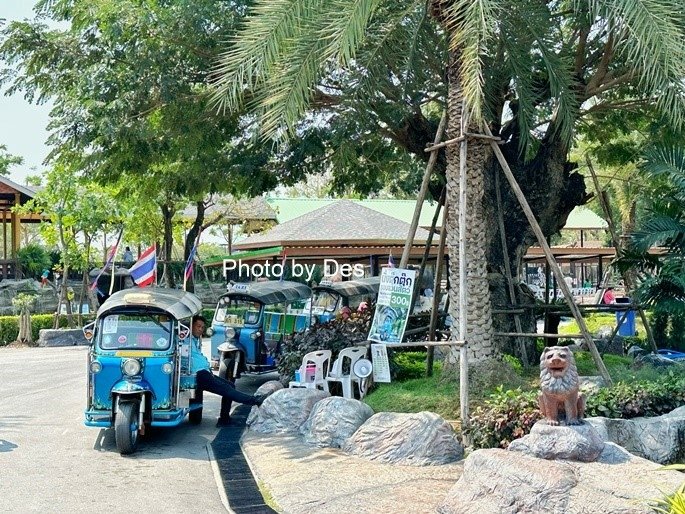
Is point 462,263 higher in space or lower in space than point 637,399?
higher

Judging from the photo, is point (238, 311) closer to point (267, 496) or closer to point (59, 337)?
point (267, 496)

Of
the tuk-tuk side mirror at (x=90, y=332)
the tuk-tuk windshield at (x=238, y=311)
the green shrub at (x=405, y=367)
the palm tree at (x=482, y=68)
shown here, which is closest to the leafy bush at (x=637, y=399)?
the palm tree at (x=482, y=68)

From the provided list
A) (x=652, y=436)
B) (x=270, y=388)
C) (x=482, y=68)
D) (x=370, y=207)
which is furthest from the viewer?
(x=370, y=207)

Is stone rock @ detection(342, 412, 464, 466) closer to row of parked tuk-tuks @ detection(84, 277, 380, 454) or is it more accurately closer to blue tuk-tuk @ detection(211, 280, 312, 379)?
row of parked tuk-tuks @ detection(84, 277, 380, 454)

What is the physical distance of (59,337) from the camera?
88.7ft

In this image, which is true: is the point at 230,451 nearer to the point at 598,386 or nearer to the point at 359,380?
the point at 359,380

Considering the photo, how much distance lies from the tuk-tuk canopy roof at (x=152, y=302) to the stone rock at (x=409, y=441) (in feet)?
10.3

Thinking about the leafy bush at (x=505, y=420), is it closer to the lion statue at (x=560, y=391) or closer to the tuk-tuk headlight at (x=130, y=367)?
the lion statue at (x=560, y=391)

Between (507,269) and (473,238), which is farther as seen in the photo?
(507,269)

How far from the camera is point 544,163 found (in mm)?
14477

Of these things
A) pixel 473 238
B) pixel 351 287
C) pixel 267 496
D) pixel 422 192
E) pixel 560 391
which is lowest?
pixel 267 496

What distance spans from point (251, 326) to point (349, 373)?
449 centimetres

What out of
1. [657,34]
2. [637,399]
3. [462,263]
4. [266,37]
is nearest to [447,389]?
[462,263]

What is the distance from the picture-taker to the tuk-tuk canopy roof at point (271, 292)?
16875 millimetres
